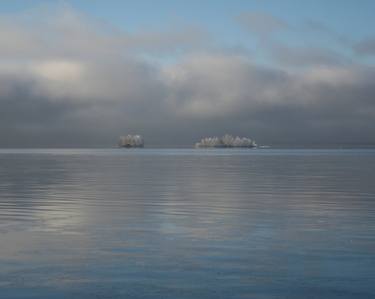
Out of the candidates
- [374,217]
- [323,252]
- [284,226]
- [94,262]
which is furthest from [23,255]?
[374,217]

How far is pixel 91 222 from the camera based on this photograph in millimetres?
19578

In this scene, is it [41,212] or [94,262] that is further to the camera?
[41,212]

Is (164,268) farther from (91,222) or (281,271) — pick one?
(91,222)

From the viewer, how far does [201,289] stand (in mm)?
10586

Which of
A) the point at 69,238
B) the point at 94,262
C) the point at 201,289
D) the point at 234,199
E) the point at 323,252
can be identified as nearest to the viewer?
the point at 201,289

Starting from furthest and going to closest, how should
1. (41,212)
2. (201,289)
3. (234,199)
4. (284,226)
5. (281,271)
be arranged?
(234,199) → (41,212) → (284,226) → (281,271) → (201,289)

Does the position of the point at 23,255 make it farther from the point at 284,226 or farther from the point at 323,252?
the point at 284,226

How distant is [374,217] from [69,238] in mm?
11072

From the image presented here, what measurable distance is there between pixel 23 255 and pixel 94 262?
1.89 metres

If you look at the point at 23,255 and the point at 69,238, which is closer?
the point at 23,255

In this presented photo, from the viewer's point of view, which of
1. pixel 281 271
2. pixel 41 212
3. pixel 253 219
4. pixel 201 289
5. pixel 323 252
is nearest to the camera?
pixel 201 289

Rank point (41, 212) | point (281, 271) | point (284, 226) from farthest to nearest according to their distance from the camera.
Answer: point (41, 212) → point (284, 226) → point (281, 271)

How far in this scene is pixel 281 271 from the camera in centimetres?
1198

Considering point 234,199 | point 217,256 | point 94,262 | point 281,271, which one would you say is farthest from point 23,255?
point 234,199
